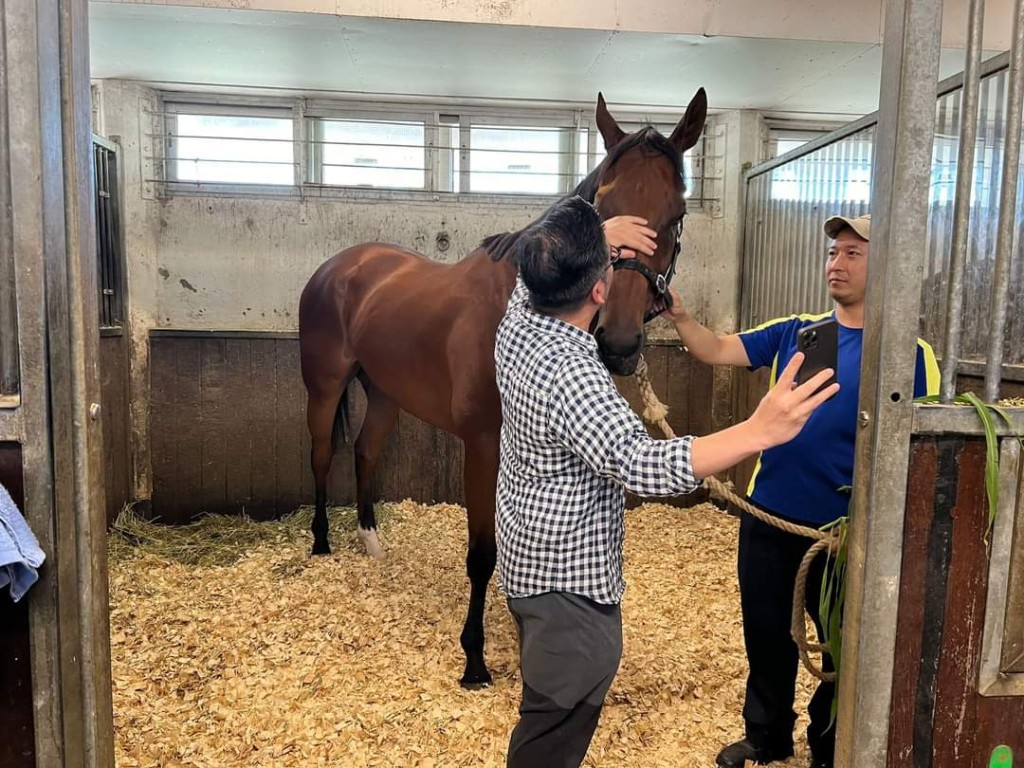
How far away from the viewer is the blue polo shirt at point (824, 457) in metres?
1.47

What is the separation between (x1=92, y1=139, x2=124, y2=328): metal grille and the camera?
3.31m

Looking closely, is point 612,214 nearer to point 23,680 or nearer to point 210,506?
point 23,680

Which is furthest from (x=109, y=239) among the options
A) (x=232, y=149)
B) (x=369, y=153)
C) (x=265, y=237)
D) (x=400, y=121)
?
(x=400, y=121)

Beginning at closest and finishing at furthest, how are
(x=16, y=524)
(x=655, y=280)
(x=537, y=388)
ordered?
(x=16, y=524) → (x=537, y=388) → (x=655, y=280)

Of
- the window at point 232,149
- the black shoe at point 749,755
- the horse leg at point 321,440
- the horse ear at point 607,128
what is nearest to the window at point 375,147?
the window at point 232,149

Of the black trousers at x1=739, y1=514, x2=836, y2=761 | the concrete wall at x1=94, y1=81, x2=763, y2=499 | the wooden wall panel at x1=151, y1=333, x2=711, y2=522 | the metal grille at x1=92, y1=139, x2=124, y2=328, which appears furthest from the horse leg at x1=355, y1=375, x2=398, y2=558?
the black trousers at x1=739, y1=514, x2=836, y2=761

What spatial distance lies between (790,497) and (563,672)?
71cm

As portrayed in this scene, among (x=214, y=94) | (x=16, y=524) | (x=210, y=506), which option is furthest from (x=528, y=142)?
(x=16, y=524)

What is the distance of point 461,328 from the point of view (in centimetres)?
226

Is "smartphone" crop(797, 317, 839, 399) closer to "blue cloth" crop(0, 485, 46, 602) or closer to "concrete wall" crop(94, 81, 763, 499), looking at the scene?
"blue cloth" crop(0, 485, 46, 602)

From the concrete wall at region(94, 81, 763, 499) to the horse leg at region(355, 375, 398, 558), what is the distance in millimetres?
774

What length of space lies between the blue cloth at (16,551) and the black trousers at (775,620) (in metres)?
1.40

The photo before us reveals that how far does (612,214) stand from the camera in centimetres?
177

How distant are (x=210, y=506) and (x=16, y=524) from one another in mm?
2994
